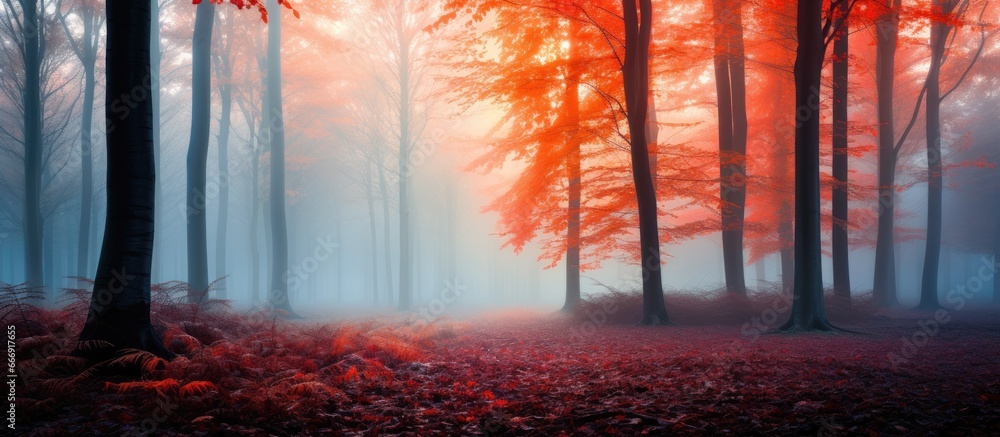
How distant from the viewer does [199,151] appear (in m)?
12.8

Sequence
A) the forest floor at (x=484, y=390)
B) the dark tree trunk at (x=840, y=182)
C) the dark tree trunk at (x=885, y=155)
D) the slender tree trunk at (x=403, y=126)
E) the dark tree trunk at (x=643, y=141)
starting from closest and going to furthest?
the forest floor at (x=484, y=390), the dark tree trunk at (x=643, y=141), the dark tree trunk at (x=840, y=182), the dark tree trunk at (x=885, y=155), the slender tree trunk at (x=403, y=126)

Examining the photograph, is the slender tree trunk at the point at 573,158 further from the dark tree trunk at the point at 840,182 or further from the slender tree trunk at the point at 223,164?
the slender tree trunk at the point at 223,164

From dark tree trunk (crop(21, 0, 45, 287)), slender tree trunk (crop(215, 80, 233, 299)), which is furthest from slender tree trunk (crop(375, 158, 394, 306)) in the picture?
dark tree trunk (crop(21, 0, 45, 287))

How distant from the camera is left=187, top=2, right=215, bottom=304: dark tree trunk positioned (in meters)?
12.6

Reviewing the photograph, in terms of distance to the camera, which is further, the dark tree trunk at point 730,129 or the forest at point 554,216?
the dark tree trunk at point 730,129

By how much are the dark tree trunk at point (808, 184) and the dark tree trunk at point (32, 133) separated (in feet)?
64.1

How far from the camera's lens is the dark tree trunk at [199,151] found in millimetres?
12578

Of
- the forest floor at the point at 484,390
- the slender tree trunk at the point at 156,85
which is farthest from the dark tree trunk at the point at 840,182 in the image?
the slender tree trunk at the point at 156,85

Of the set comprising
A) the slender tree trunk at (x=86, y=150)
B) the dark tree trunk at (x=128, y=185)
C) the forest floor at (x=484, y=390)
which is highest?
the slender tree trunk at (x=86, y=150)

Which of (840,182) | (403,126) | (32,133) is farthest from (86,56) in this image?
(840,182)

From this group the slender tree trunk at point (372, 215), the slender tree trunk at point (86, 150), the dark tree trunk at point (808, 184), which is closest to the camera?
the dark tree trunk at point (808, 184)

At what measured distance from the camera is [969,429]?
3.21 meters

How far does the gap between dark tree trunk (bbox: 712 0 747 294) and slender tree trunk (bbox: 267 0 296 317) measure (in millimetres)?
12939

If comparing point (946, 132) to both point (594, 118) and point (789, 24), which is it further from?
point (594, 118)
